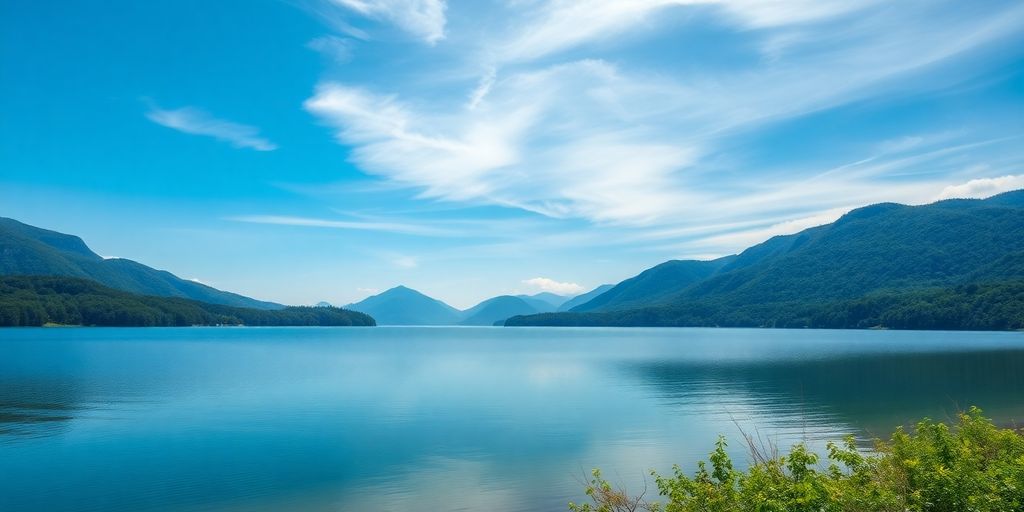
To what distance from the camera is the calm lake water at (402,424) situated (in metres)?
19.2

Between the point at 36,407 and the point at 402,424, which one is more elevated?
the point at 36,407

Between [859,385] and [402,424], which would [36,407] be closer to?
[402,424]

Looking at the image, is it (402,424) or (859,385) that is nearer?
(402,424)

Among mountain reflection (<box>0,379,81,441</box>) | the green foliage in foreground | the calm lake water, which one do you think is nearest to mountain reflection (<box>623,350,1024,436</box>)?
the calm lake water

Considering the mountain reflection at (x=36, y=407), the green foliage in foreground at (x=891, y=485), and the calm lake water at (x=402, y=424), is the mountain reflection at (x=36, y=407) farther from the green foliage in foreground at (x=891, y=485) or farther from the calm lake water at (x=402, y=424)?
the green foliage in foreground at (x=891, y=485)

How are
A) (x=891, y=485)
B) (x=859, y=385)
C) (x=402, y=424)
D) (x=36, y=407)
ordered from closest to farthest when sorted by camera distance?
(x=891, y=485)
(x=402, y=424)
(x=36, y=407)
(x=859, y=385)

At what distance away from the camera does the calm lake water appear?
1922 centimetres

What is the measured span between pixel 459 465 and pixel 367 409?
49.7ft

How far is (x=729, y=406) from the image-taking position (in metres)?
36.3

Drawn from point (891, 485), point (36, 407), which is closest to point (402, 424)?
point (36, 407)

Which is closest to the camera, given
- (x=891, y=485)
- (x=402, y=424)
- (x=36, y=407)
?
(x=891, y=485)

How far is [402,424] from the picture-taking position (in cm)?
3145

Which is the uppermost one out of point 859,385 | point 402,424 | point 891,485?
point 891,485

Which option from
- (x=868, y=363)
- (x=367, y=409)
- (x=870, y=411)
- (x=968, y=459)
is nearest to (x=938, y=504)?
(x=968, y=459)
